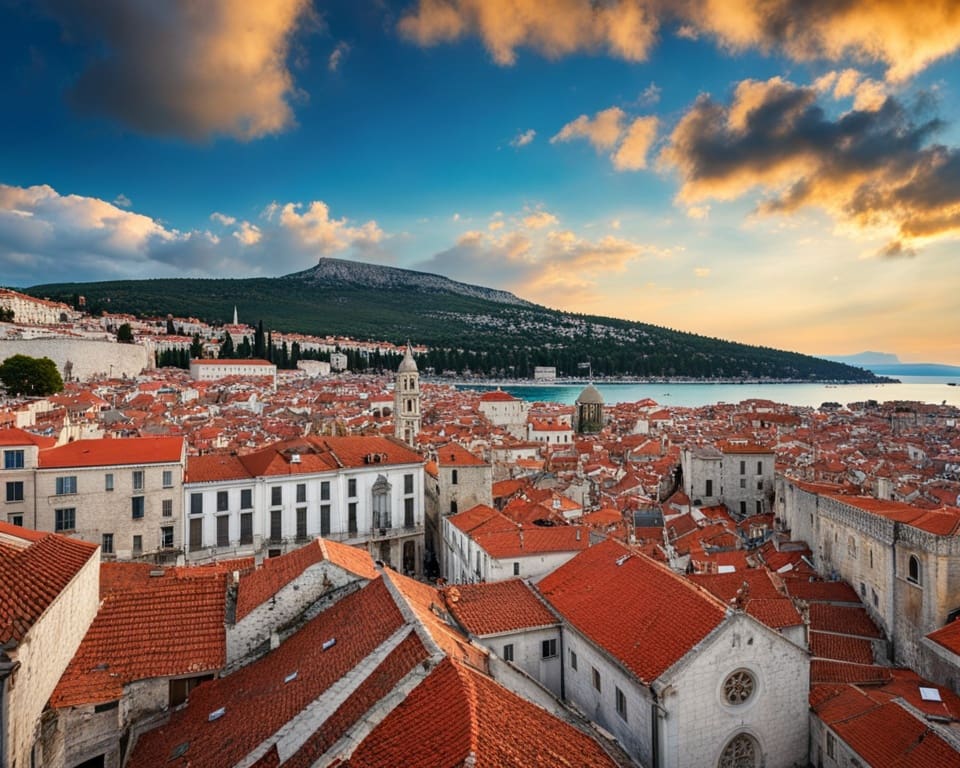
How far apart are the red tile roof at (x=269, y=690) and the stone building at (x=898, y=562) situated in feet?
48.4

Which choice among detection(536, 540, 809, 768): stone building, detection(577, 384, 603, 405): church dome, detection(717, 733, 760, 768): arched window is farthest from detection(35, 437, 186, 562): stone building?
detection(577, 384, 603, 405): church dome

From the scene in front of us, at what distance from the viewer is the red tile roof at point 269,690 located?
8.40 metres

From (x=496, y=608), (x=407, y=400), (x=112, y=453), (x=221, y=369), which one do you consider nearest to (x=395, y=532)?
(x=112, y=453)

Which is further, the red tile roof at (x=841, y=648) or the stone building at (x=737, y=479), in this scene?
the stone building at (x=737, y=479)

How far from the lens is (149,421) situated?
5556 cm

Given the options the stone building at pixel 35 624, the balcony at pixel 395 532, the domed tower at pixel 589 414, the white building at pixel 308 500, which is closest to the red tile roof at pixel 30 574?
the stone building at pixel 35 624

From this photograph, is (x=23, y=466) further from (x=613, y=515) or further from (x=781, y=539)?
(x=781, y=539)

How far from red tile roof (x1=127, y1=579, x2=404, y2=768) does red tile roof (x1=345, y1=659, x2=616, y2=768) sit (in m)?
1.62

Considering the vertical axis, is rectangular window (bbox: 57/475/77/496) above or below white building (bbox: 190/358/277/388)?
below

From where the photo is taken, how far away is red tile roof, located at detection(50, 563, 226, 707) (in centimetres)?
953

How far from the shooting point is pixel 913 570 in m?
17.5

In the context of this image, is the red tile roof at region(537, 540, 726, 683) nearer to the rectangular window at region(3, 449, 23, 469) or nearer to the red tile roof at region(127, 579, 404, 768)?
the red tile roof at region(127, 579, 404, 768)

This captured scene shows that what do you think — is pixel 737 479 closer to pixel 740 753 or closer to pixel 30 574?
pixel 740 753

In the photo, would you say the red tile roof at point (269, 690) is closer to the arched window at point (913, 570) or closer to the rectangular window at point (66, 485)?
the rectangular window at point (66, 485)
